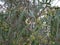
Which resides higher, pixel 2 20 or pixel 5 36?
pixel 2 20

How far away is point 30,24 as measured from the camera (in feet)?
4.60

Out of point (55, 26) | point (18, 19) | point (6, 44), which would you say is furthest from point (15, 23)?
point (55, 26)

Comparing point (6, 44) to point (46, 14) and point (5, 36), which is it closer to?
point (5, 36)

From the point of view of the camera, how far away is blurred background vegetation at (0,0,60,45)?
134 cm

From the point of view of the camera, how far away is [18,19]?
4.58 feet

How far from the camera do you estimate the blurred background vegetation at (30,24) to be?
4.41 feet

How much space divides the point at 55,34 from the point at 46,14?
0.59 feet

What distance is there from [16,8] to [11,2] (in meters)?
0.11

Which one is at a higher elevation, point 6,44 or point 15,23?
point 15,23

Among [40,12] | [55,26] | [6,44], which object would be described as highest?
[40,12]

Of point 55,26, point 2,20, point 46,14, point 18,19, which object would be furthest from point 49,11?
point 2,20

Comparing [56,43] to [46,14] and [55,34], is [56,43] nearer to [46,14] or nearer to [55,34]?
[55,34]

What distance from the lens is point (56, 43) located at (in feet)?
4.42

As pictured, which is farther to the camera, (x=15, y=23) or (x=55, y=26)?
(x=15, y=23)
